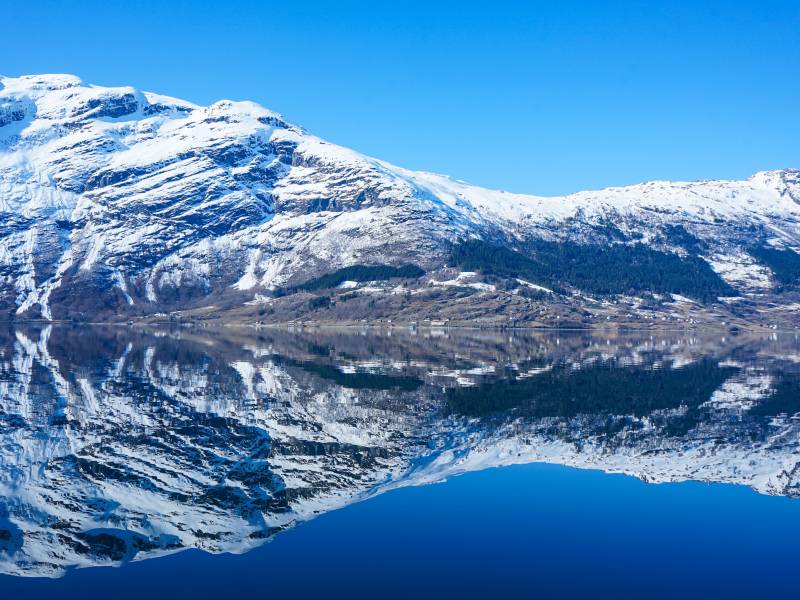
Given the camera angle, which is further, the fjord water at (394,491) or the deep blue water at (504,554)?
the fjord water at (394,491)

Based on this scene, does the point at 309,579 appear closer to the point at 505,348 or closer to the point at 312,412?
the point at 312,412

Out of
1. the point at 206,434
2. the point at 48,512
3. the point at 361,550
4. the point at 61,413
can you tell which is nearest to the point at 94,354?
the point at 61,413

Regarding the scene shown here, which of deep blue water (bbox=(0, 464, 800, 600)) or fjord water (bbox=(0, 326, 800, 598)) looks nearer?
deep blue water (bbox=(0, 464, 800, 600))

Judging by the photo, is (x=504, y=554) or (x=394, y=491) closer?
(x=504, y=554)

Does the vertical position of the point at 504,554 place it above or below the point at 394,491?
below
